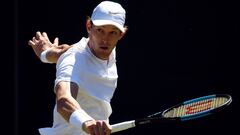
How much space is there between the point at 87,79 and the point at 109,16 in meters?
0.36

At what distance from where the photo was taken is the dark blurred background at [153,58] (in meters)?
7.08

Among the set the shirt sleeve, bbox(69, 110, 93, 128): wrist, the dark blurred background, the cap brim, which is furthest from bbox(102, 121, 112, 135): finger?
the dark blurred background

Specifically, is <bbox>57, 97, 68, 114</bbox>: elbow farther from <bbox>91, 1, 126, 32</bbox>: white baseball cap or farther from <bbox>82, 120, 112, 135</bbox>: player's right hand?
<bbox>91, 1, 126, 32</bbox>: white baseball cap

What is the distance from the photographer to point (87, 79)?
4770 mm

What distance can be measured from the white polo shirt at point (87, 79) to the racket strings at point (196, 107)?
580 millimetres

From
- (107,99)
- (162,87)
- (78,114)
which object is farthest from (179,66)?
(78,114)

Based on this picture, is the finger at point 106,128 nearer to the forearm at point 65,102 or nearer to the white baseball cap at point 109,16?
the forearm at point 65,102

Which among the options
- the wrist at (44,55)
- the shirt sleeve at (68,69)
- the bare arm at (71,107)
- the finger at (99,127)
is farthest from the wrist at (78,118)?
the wrist at (44,55)

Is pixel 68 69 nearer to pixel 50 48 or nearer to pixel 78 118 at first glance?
pixel 78 118

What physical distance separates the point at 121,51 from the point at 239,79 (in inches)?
38.5

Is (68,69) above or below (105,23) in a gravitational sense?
below

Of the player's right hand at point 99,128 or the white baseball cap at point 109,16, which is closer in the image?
the player's right hand at point 99,128

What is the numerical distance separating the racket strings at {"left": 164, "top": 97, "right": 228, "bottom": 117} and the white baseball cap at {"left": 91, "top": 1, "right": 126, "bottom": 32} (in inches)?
32.5

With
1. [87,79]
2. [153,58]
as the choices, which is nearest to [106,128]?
[87,79]
